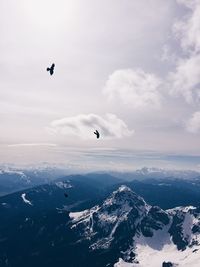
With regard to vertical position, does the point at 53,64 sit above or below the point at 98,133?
above

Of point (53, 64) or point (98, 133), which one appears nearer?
point (53, 64)
